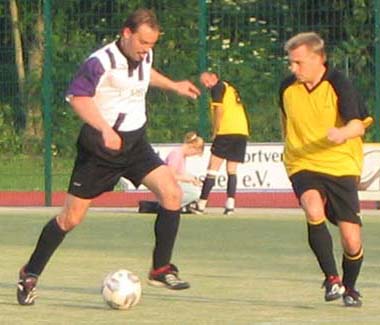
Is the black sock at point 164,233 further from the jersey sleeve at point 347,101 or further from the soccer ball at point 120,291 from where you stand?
the jersey sleeve at point 347,101

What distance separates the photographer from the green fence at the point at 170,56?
20.8 metres

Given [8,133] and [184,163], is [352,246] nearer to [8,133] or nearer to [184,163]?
[184,163]

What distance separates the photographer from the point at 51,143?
71.9 feet

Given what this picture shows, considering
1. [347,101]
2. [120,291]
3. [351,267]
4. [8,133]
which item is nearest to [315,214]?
[351,267]

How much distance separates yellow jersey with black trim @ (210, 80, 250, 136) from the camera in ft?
63.8

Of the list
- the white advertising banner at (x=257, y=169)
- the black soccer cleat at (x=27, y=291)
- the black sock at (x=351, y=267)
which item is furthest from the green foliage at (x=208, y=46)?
the black soccer cleat at (x=27, y=291)

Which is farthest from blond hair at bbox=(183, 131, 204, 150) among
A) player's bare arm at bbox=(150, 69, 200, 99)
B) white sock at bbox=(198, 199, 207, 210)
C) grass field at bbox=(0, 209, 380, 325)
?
player's bare arm at bbox=(150, 69, 200, 99)

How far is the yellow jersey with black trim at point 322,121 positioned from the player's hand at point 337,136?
0.80ft

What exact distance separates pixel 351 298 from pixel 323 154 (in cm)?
89

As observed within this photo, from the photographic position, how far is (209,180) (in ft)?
63.4

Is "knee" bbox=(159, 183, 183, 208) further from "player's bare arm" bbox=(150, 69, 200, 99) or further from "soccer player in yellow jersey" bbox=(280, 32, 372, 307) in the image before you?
"soccer player in yellow jersey" bbox=(280, 32, 372, 307)

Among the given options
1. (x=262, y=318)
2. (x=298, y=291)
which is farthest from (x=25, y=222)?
(x=262, y=318)

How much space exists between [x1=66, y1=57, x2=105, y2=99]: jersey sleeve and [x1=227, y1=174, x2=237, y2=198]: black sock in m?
9.48

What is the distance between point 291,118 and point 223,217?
9033 mm
